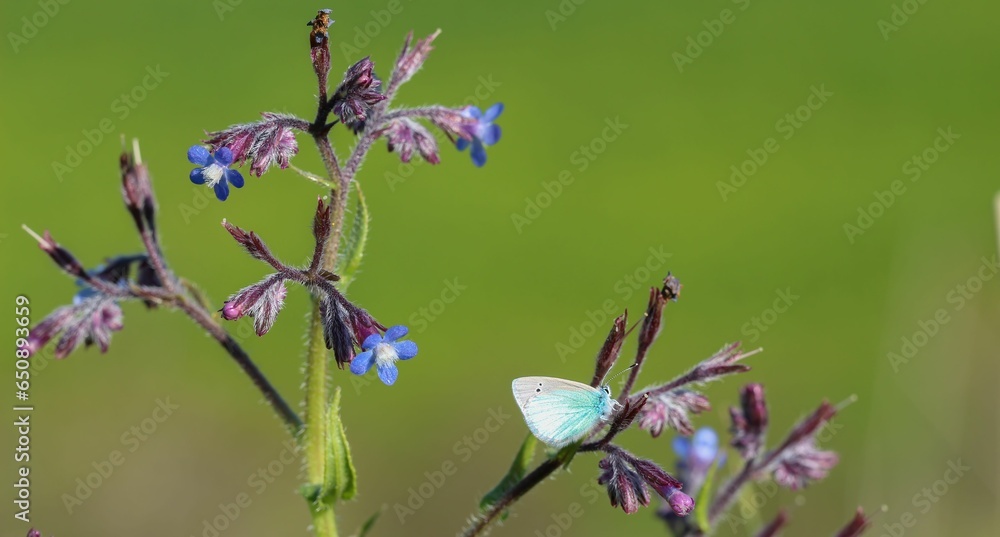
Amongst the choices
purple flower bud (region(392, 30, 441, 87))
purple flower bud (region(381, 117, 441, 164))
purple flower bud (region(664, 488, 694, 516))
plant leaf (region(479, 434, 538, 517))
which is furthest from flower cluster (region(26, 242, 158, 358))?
purple flower bud (region(664, 488, 694, 516))

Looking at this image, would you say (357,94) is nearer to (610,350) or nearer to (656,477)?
(610,350)

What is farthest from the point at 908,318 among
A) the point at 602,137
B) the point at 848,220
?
the point at 602,137

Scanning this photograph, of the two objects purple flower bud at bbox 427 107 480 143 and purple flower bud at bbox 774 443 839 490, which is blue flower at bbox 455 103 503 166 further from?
purple flower bud at bbox 774 443 839 490

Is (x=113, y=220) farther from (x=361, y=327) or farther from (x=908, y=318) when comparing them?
(x=361, y=327)

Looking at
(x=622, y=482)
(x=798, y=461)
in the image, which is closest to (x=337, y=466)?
(x=622, y=482)

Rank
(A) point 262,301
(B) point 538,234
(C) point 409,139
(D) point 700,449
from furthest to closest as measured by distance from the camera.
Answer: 1. (B) point 538,234
2. (D) point 700,449
3. (C) point 409,139
4. (A) point 262,301

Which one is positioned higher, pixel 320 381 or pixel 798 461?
pixel 320 381
